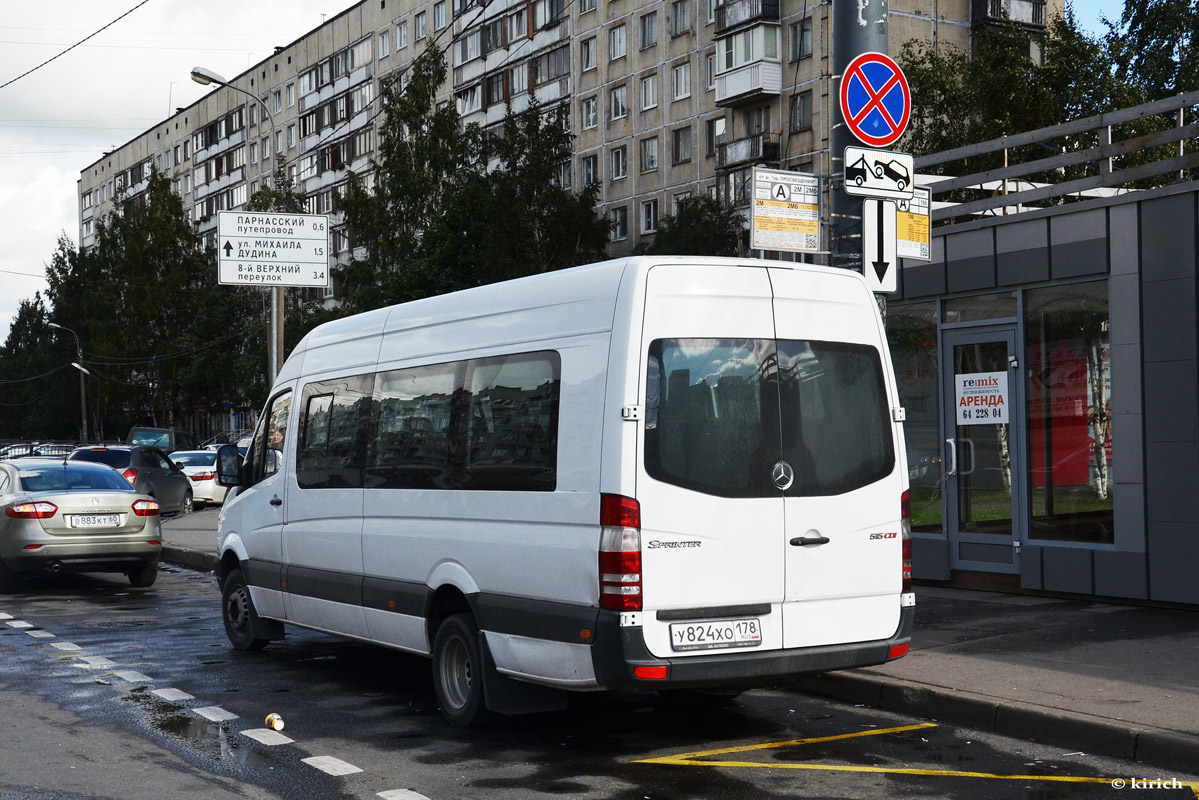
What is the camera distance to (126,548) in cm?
1553

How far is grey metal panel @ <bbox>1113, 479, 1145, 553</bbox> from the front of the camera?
37.0 feet

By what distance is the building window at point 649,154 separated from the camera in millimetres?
51500

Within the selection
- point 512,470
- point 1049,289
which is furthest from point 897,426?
point 1049,289

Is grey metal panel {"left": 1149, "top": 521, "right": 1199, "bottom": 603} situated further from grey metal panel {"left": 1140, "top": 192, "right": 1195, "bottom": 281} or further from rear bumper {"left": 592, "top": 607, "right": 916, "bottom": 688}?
rear bumper {"left": 592, "top": 607, "right": 916, "bottom": 688}

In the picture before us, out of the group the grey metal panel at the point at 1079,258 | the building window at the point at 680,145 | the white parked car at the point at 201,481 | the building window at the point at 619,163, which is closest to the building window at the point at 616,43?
the building window at the point at 619,163

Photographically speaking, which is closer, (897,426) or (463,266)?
(897,426)

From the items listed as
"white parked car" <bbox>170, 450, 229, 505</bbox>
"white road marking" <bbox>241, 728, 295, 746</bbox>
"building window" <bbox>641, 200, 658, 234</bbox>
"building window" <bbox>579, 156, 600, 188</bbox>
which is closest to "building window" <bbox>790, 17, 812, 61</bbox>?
"building window" <bbox>641, 200, 658, 234</bbox>

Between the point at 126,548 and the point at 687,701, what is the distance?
9194mm

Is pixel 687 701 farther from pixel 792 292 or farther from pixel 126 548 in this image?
pixel 126 548

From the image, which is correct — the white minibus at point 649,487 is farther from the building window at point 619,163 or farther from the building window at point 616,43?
the building window at point 616,43

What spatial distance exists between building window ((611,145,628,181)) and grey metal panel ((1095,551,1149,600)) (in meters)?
42.5

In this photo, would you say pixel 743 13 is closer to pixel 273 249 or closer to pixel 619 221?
pixel 619 221

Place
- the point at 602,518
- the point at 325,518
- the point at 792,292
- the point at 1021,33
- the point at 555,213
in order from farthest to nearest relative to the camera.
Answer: the point at 555,213, the point at 1021,33, the point at 325,518, the point at 792,292, the point at 602,518

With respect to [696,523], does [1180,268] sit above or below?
above
